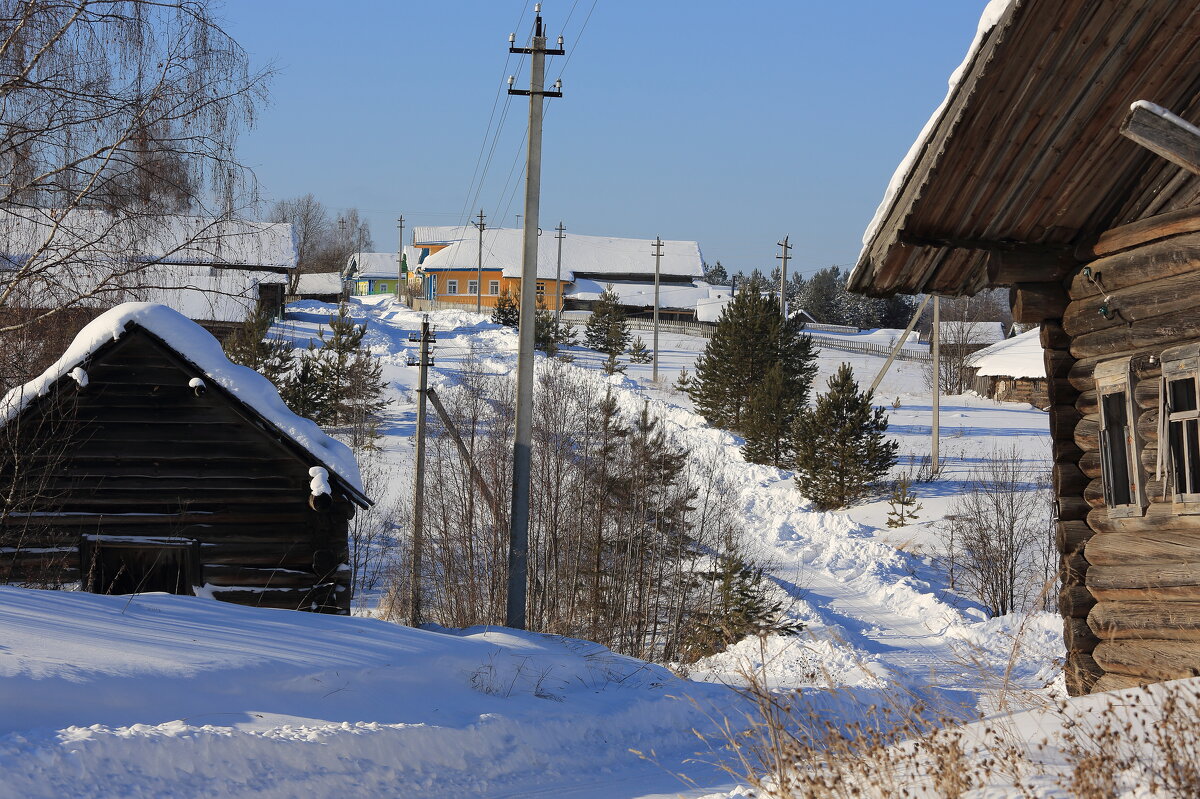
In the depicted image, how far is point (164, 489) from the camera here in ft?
41.5

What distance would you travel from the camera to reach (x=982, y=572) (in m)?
26.8

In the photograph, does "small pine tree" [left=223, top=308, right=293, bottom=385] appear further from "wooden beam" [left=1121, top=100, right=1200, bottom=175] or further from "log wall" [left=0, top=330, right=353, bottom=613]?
"wooden beam" [left=1121, top=100, right=1200, bottom=175]

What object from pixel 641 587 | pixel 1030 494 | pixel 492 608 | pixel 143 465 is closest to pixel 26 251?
pixel 143 465

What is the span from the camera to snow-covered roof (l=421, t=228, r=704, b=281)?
273ft

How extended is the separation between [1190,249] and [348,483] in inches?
371

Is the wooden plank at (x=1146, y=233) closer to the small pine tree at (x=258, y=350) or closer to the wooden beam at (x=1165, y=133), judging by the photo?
the wooden beam at (x=1165, y=133)

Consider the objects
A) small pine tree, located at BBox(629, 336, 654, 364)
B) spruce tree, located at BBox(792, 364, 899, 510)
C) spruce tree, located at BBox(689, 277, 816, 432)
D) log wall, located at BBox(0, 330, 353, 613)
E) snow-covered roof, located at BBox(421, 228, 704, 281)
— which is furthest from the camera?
snow-covered roof, located at BBox(421, 228, 704, 281)

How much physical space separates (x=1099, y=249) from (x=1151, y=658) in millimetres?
3112

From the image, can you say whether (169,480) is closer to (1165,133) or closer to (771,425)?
(1165,133)

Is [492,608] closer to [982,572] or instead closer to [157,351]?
[157,351]

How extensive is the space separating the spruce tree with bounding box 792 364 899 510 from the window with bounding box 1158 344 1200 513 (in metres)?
25.3

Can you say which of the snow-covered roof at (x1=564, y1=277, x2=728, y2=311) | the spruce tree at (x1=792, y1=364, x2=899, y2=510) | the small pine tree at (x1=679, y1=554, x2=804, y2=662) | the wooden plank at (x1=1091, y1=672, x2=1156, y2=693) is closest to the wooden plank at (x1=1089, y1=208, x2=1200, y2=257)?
the wooden plank at (x1=1091, y1=672, x2=1156, y2=693)

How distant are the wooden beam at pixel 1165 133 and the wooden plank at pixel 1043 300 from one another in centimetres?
200

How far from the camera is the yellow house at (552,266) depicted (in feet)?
268
